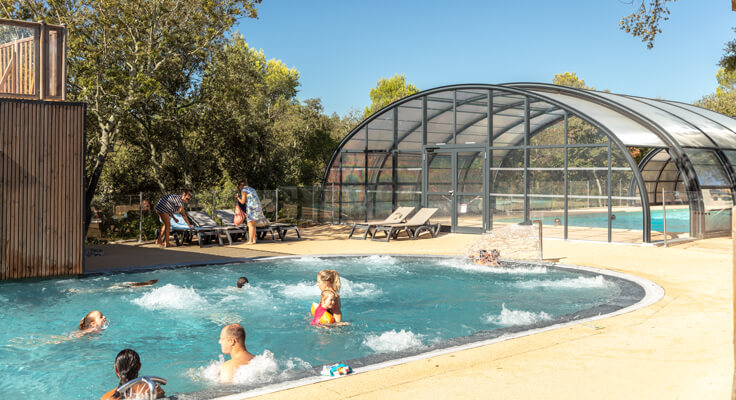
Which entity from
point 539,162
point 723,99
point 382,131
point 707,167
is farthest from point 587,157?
point 723,99

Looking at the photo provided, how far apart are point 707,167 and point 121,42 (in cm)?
1661

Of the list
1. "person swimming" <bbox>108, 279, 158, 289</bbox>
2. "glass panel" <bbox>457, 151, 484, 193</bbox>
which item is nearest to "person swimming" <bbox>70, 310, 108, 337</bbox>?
"person swimming" <bbox>108, 279, 158, 289</bbox>

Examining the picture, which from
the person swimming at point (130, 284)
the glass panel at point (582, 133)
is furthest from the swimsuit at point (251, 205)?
the glass panel at point (582, 133)

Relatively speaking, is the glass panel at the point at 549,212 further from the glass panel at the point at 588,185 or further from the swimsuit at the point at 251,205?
the swimsuit at the point at 251,205

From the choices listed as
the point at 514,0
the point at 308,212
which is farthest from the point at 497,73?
the point at 308,212

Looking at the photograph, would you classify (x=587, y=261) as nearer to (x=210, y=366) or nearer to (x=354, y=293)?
(x=354, y=293)

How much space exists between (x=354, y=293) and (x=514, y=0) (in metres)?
27.4

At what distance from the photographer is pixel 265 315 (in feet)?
28.9

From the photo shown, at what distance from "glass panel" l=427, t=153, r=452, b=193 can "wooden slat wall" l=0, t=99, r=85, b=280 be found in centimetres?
1179

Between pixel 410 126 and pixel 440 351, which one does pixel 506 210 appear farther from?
pixel 440 351

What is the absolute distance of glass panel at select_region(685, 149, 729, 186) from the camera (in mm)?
15961

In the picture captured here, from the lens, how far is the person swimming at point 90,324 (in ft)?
24.0

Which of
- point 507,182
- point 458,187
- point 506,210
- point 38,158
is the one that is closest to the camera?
point 38,158

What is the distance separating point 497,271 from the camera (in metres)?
11.7
